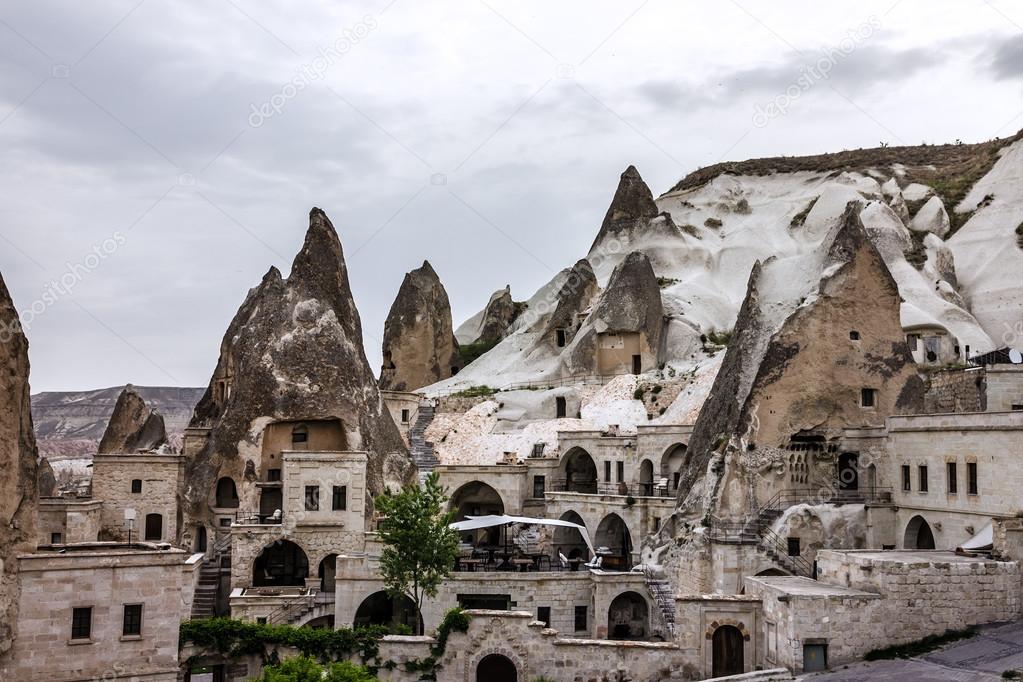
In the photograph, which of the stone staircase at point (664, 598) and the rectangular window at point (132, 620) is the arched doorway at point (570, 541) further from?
the rectangular window at point (132, 620)

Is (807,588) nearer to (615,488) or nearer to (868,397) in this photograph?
(868,397)

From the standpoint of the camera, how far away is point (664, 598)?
4053 centimetres

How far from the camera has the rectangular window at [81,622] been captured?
30.0 m

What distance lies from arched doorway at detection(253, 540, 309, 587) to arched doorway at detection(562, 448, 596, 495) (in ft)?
55.1

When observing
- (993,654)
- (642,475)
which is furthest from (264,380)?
(993,654)

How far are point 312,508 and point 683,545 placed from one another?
51.7 feet

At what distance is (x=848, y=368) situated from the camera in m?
43.6

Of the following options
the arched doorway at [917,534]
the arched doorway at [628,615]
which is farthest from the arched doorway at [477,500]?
the arched doorway at [917,534]

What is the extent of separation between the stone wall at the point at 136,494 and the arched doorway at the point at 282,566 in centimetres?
628

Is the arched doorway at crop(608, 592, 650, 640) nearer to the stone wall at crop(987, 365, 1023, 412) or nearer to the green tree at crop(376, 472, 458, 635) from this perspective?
the green tree at crop(376, 472, 458, 635)

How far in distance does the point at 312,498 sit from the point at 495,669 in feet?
46.8

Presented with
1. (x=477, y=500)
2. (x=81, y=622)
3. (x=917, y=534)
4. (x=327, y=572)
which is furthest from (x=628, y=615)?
(x=81, y=622)

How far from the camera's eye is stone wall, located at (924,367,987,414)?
50.9 meters

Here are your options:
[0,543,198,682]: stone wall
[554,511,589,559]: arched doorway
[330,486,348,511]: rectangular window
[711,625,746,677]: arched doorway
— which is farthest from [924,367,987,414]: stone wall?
[0,543,198,682]: stone wall
